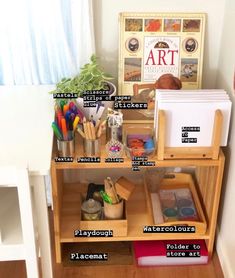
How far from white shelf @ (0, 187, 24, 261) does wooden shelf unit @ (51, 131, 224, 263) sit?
151 mm

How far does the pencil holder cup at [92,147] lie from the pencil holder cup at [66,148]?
0.15 feet

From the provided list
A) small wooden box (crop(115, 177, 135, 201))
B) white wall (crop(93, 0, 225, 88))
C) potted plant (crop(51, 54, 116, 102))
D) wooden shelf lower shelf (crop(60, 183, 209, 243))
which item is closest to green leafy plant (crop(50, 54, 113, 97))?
potted plant (crop(51, 54, 116, 102))

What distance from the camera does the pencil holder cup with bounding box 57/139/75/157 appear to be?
145cm

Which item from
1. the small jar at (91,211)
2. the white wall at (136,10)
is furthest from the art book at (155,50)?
the small jar at (91,211)

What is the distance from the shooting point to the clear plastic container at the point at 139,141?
1461mm

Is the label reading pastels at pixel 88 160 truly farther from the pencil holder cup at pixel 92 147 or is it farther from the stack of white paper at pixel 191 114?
the stack of white paper at pixel 191 114

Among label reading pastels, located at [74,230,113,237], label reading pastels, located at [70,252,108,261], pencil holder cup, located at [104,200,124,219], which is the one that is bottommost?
label reading pastels, located at [70,252,108,261]

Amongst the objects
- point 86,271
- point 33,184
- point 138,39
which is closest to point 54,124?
point 33,184

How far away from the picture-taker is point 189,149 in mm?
1487

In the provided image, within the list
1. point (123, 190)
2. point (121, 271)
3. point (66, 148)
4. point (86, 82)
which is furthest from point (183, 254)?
point (86, 82)

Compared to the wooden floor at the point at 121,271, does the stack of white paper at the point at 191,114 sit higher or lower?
higher

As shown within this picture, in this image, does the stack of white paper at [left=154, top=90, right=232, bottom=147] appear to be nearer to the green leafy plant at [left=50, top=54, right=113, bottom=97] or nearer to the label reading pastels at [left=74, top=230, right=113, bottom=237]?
the green leafy plant at [left=50, top=54, right=113, bottom=97]

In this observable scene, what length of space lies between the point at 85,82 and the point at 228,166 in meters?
0.61

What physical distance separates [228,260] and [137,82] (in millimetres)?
763
